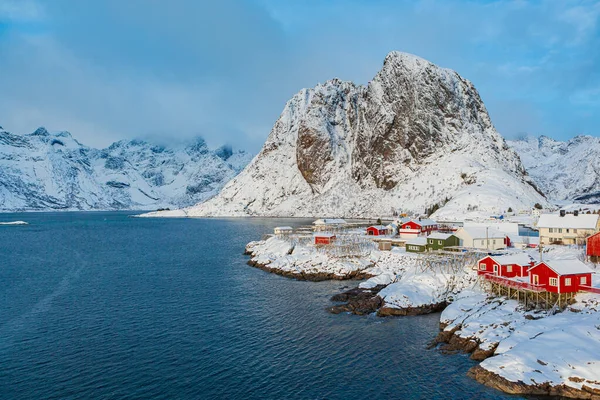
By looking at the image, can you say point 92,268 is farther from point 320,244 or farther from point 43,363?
point 43,363

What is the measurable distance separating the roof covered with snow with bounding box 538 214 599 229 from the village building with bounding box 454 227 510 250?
7198 millimetres

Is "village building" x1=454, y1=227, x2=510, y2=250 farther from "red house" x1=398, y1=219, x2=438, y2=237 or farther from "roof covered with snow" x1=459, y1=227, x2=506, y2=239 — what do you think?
"red house" x1=398, y1=219, x2=438, y2=237

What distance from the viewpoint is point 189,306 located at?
153 feet

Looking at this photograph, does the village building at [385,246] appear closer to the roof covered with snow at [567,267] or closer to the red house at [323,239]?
the red house at [323,239]

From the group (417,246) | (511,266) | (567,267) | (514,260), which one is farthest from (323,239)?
(567,267)

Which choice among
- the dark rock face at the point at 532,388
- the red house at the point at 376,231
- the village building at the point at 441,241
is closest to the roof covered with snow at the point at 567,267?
the dark rock face at the point at 532,388

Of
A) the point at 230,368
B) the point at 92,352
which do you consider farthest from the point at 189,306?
the point at 230,368

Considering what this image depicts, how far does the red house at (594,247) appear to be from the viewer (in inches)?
1821

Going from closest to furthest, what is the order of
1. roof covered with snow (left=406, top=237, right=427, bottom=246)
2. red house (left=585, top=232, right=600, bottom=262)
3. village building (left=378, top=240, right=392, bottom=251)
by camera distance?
1. red house (left=585, top=232, right=600, bottom=262)
2. roof covered with snow (left=406, top=237, right=427, bottom=246)
3. village building (left=378, top=240, right=392, bottom=251)

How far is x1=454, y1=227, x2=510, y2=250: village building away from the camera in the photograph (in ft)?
205

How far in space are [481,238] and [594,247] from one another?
54.9 feet

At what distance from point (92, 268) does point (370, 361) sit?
5724 cm

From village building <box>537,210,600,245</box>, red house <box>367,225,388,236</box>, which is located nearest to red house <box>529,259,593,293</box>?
village building <box>537,210,600,245</box>

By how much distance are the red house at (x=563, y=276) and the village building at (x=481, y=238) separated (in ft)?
80.4
